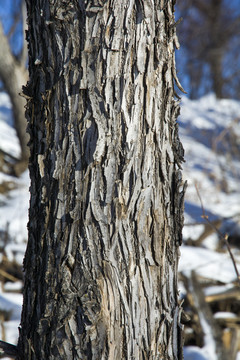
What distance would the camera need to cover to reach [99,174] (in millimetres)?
1379

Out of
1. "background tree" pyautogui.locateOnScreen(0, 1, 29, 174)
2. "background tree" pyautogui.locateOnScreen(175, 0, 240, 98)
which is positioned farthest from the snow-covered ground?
"background tree" pyautogui.locateOnScreen(175, 0, 240, 98)

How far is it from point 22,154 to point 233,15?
1509 cm

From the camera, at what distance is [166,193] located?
4.85 feet

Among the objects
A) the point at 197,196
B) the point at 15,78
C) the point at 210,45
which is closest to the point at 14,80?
the point at 15,78

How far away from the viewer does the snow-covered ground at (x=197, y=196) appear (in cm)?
381

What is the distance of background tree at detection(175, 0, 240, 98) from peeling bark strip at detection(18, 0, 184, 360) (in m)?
14.6

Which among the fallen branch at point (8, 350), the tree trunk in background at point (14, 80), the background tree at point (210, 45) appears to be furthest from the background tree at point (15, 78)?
the background tree at point (210, 45)

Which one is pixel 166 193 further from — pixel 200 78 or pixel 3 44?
pixel 200 78

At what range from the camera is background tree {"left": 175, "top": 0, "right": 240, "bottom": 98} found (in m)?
16.1

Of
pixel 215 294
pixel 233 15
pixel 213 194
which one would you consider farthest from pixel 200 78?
pixel 215 294

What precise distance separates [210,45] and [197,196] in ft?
40.0

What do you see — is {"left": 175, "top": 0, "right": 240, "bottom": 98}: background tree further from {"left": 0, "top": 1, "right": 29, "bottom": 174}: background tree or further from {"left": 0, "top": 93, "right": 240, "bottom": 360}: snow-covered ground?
{"left": 0, "top": 1, "right": 29, "bottom": 174}: background tree

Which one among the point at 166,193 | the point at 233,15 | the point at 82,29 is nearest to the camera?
the point at 82,29

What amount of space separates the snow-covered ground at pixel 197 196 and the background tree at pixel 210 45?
3.67 m
